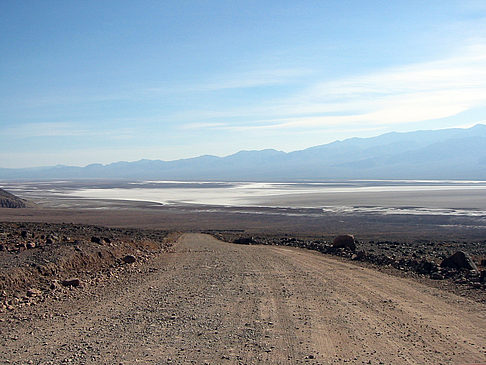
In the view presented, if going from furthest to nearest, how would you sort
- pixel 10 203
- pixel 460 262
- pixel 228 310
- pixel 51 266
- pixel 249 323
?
pixel 10 203, pixel 460 262, pixel 51 266, pixel 228 310, pixel 249 323

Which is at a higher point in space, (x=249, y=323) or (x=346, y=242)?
(x=249, y=323)

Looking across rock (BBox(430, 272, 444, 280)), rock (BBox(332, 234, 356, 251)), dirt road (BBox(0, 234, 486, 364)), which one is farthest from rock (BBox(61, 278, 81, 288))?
rock (BBox(332, 234, 356, 251))

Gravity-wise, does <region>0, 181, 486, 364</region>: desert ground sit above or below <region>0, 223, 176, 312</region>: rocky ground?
below

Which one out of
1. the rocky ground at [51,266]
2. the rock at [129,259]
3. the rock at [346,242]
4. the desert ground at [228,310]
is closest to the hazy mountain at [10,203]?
the rocky ground at [51,266]

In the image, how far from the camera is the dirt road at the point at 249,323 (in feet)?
22.0

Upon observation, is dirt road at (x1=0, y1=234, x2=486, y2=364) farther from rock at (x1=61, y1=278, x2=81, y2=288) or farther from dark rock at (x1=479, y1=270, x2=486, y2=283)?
dark rock at (x1=479, y1=270, x2=486, y2=283)

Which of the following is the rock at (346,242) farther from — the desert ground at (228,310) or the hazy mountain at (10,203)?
the hazy mountain at (10,203)

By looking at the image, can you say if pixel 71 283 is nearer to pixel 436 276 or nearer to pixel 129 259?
pixel 129 259

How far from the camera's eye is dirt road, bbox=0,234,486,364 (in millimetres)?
6707

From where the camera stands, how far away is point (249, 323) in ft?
26.8

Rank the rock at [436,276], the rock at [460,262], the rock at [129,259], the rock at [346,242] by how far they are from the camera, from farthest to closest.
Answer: the rock at [346,242] → the rock at [129,259] → the rock at [460,262] → the rock at [436,276]

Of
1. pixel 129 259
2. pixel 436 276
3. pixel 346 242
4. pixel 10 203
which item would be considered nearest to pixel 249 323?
pixel 436 276

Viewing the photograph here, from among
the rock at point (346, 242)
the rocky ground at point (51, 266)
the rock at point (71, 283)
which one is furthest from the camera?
the rock at point (346, 242)

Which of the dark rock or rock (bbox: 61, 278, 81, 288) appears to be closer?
rock (bbox: 61, 278, 81, 288)
